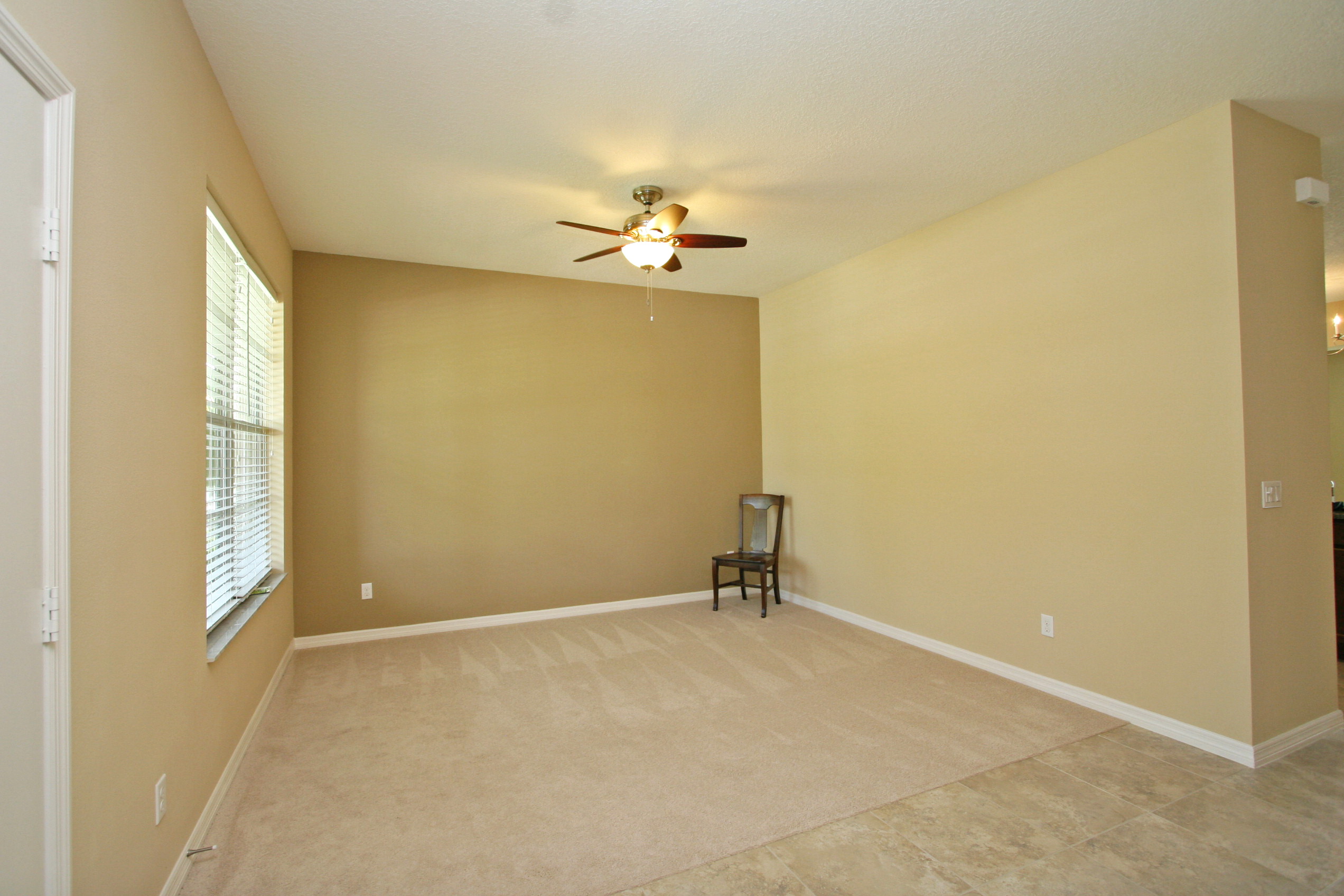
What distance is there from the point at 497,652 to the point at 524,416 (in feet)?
5.60


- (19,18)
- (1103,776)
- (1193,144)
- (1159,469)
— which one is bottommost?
(1103,776)

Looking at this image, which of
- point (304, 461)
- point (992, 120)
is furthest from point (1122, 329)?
point (304, 461)

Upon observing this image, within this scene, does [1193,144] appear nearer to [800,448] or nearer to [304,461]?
[800,448]

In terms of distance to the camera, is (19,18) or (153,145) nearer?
(19,18)

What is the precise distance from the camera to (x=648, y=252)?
326 cm

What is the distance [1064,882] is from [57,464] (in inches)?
105

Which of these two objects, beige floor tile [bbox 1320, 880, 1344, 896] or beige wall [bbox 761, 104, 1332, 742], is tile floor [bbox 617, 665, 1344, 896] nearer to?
beige floor tile [bbox 1320, 880, 1344, 896]

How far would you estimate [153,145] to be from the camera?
178cm

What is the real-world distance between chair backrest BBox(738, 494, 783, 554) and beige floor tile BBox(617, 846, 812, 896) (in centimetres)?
334

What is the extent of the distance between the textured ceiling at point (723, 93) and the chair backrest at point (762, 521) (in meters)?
2.41

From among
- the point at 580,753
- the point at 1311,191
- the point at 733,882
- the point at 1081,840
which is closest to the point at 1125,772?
the point at 1081,840

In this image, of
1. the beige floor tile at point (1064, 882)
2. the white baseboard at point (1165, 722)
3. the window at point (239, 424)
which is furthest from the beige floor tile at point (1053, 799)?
the window at point (239, 424)

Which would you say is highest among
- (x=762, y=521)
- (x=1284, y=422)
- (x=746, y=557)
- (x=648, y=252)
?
(x=648, y=252)

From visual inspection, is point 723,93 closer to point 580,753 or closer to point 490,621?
point 580,753
